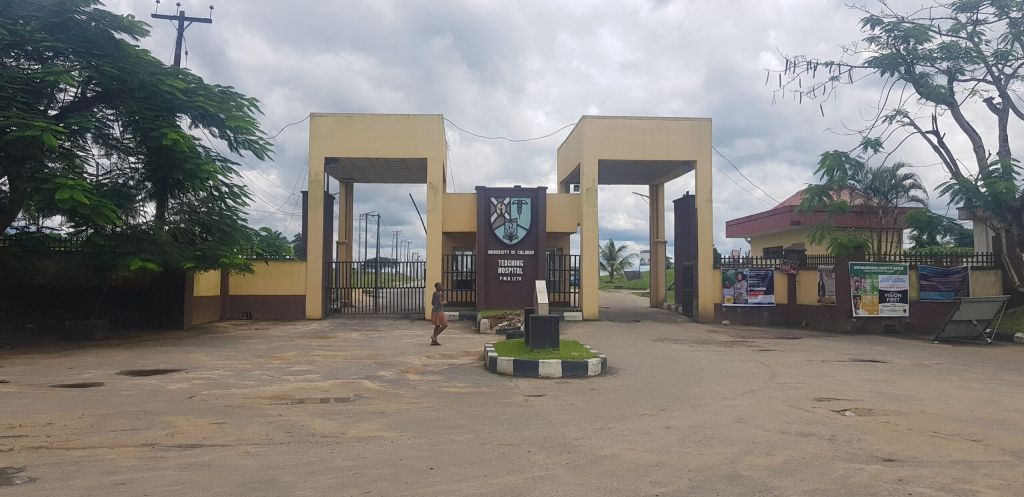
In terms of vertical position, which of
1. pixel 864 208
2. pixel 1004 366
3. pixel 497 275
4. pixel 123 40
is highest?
pixel 123 40

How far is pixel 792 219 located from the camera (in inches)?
1041

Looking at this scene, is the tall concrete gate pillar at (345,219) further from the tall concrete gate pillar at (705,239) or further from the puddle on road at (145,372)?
the puddle on road at (145,372)

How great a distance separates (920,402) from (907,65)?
13373 mm

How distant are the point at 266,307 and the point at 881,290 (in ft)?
60.6

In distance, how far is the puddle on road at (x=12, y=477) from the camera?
Answer: 15.1 feet

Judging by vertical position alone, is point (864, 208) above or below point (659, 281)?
above

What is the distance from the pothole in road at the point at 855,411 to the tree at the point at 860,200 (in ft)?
38.0

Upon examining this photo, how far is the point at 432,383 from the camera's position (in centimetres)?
920

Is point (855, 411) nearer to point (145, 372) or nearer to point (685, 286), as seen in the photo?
point (145, 372)

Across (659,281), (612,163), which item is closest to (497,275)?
(612,163)

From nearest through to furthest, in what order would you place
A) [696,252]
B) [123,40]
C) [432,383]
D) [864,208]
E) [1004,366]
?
[432,383]
[1004,366]
[123,40]
[696,252]
[864,208]

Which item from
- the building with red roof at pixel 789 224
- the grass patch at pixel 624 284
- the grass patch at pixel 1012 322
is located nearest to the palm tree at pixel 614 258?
the grass patch at pixel 624 284

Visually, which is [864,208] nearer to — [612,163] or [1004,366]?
[612,163]

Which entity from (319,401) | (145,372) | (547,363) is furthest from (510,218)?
(319,401)
